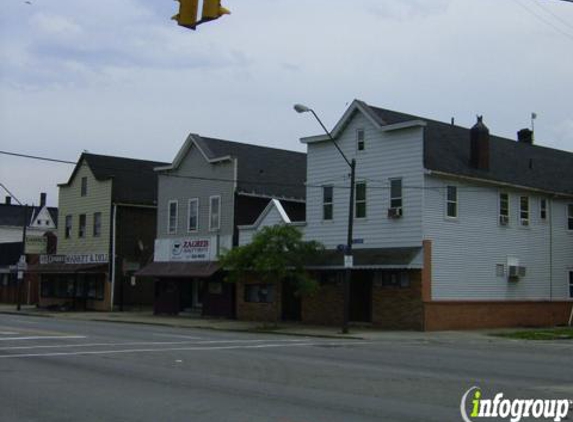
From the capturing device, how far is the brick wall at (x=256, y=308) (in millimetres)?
37750

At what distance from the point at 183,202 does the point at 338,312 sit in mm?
13193

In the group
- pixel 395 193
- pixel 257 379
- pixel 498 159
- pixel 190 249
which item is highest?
pixel 498 159

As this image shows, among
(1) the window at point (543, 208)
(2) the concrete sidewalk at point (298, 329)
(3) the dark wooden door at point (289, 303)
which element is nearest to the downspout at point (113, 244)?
(2) the concrete sidewalk at point (298, 329)

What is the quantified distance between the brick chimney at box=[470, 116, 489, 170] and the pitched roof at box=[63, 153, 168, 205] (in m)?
23.2

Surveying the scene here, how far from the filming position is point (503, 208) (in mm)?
35875

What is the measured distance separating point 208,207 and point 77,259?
13.9 m

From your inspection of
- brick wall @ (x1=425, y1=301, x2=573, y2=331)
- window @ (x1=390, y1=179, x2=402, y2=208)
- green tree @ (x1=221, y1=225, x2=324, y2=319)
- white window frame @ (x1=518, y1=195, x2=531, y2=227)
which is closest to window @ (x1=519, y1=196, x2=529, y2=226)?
white window frame @ (x1=518, y1=195, x2=531, y2=227)

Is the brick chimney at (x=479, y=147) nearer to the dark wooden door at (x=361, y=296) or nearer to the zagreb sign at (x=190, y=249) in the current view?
the dark wooden door at (x=361, y=296)

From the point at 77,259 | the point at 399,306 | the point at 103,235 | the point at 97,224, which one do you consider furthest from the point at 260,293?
the point at 77,259

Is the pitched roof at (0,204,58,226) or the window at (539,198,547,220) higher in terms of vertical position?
the pitched roof at (0,204,58,226)

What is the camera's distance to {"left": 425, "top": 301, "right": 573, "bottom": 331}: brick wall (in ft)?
105

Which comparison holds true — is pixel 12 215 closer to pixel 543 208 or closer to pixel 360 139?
pixel 360 139

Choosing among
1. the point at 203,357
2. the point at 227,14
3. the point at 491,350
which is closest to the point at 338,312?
the point at 491,350

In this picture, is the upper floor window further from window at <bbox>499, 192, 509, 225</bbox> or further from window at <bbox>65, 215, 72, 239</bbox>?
window at <bbox>499, 192, 509, 225</bbox>
